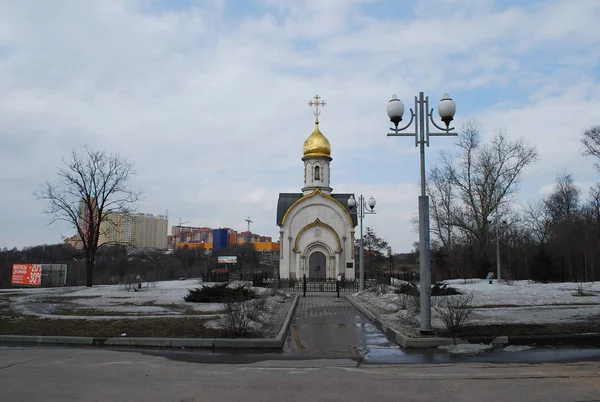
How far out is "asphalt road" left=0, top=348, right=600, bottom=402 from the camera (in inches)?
221

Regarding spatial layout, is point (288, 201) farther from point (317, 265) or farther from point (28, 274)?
point (28, 274)

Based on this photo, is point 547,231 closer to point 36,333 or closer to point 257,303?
point 257,303

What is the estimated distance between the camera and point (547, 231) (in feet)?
158

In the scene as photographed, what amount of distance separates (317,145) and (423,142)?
30063 millimetres

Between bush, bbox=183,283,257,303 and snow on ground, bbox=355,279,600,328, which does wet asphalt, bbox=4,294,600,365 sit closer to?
snow on ground, bbox=355,279,600,328

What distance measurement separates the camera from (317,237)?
38.0m

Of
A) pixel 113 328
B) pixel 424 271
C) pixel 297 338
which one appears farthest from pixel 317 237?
pixel 424 271

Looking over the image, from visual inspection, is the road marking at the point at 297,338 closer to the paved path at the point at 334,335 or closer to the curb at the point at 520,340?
the paved path at the point at 334,335

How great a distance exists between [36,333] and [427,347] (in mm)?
8129

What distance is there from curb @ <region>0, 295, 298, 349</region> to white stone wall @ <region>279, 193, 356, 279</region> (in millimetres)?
27832

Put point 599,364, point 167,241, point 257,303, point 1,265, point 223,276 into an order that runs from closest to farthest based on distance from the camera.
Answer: point 599,364
point 257,303
point 223,276
point 1,265
point 167,241

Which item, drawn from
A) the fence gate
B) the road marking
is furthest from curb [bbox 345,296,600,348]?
the fence gate

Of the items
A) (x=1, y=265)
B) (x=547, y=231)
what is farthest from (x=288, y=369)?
(x=1, y=265)

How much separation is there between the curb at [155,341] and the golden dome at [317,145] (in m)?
31.1
